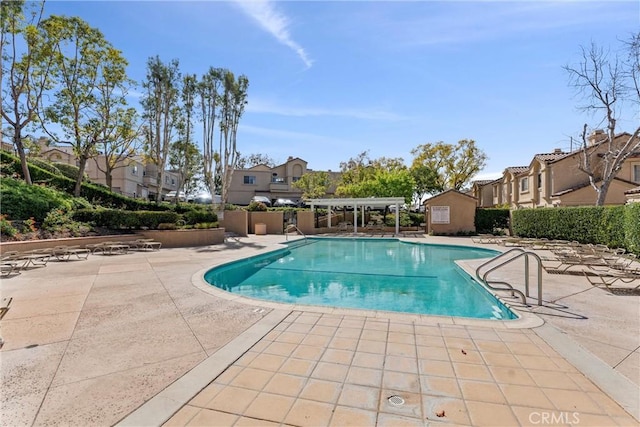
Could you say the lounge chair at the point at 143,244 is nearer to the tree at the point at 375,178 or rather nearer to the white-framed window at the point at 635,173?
the tree at the point at 375,178

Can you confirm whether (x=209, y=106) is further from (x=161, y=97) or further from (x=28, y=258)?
(x=28, y=258)

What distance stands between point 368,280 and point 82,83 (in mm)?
20028

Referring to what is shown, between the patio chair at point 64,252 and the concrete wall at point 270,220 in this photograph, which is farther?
the concrete wall at point 270,220

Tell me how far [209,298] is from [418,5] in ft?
30.3

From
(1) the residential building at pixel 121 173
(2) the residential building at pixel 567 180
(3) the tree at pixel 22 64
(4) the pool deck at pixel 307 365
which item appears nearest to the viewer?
(4) the pool deck at pixel 307 365

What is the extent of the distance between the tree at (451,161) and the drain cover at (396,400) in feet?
121

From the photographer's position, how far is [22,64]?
608 inches

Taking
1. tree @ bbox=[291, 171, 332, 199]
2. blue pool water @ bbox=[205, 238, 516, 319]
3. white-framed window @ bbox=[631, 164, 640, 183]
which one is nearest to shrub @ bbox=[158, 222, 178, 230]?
blue pool water @ bbox=[205, 238, 516, 319]

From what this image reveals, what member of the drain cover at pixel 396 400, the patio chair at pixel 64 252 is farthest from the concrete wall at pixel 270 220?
the drain cover at pixel 396 400

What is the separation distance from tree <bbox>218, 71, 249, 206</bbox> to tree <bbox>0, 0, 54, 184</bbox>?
9403 mm

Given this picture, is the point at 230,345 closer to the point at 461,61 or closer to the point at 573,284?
the point at 573,284

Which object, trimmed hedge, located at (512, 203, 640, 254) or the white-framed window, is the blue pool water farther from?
the white-framed window

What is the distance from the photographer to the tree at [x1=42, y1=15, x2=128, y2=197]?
17031mm

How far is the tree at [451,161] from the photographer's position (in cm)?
3647
